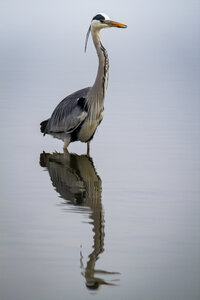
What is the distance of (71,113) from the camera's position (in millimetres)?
9648

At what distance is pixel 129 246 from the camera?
19.0 feet

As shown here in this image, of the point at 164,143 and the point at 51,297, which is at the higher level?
the point at 164,143

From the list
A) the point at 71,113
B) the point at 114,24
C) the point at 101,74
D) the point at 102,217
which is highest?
the point at 114,24

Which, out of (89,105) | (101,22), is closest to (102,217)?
(89,105)

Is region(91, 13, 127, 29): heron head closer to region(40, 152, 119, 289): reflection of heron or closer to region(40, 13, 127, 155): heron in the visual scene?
region(40, 13, 127, 155): heron

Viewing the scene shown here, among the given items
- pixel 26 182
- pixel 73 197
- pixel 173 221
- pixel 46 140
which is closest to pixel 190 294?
pixel 173 221

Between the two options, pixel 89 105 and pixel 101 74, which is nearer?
pixel 101 74

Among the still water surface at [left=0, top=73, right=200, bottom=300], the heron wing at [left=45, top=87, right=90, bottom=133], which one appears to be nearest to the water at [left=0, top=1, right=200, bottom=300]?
the still water surface at [left=0, top=73, right=200, bottom=300]

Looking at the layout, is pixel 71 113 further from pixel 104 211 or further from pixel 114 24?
pixel 104 211

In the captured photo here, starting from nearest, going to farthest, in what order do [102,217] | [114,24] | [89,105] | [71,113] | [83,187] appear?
1. [102,217]
2. [83,187]
3. [114,24]
4. [89,105]
5. [71,113]

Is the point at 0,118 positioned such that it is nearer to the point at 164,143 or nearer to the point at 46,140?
the point at 46,140

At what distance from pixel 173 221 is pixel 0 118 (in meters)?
6.63

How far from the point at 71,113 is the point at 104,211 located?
2.99 m

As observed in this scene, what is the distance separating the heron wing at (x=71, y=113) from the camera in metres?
9.51
